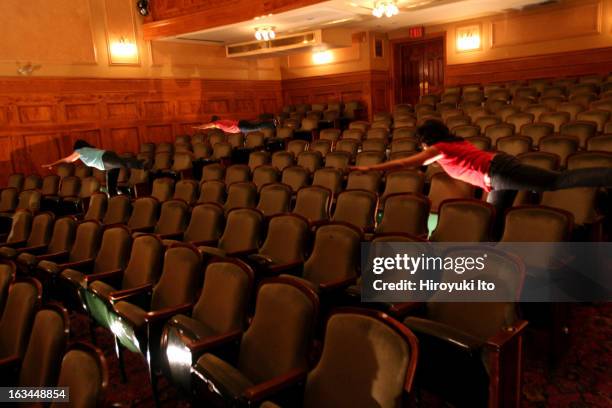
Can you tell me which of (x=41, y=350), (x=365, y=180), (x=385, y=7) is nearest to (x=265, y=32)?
(x=385, y=7)

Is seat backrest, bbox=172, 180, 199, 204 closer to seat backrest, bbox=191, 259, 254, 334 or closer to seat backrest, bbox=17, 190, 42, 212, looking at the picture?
seat backrest, bbox=17, 190, 42, 212

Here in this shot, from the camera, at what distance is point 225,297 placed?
1702mm

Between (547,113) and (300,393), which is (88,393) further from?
(547,113)

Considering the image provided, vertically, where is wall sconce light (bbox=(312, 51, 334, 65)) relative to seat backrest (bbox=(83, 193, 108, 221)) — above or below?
above

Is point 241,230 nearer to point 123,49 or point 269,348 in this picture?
point 269,348

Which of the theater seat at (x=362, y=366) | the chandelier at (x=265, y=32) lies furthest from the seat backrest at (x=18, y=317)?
the chandelier at (x=265, y=32)

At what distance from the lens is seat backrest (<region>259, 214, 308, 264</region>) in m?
2.21

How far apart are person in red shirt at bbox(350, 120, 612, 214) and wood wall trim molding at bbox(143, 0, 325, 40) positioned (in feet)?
10.1

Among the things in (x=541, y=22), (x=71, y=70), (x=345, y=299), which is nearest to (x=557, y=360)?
(x=345, y=299)

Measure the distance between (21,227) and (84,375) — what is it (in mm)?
2556

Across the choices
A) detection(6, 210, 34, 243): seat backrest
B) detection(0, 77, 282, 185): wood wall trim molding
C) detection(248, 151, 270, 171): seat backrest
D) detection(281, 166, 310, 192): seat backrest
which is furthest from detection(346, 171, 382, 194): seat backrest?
detection(0, 77, 282, 185): wood wall trim molding

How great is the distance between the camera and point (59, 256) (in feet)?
9.05

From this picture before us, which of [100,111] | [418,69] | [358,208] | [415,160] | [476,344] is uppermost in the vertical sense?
[418,69]

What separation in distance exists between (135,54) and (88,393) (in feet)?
20.9
